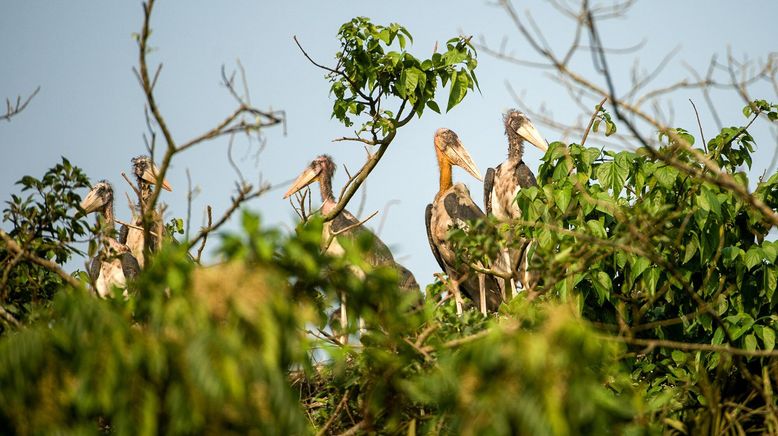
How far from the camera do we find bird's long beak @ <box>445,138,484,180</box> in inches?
515

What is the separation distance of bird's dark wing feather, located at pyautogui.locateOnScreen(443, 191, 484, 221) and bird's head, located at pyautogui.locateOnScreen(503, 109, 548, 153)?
121 cm

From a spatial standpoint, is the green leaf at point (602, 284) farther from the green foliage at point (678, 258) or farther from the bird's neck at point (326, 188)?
the bird's neck at point (326, 188)

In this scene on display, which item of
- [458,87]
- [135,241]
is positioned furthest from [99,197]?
[458,87]

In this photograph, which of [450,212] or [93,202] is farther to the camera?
[93,202]

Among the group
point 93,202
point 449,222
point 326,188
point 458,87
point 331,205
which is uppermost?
point 93,202

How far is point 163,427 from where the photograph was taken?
320 cm

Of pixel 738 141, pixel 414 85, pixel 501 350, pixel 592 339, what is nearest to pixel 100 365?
pixel 501 350

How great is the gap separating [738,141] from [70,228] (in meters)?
4.56

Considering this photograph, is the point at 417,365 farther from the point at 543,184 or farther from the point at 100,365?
the point at 543,184

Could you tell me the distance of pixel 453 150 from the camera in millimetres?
13188

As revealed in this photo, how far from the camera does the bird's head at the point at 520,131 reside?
1266 centimetres

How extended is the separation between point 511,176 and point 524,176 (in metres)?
0.14

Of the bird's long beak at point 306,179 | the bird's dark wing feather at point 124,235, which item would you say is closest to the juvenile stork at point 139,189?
the bird's dark wing feather at point 124,235

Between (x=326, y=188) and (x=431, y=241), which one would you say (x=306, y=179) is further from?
(x=431, y=241)
